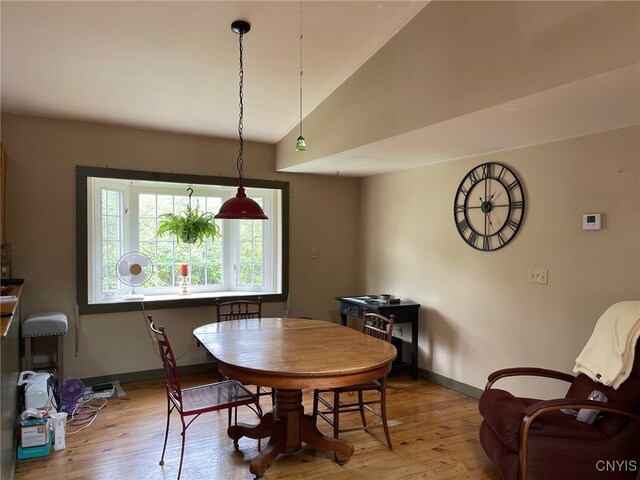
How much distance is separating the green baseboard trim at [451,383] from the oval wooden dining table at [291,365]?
1.40 metres

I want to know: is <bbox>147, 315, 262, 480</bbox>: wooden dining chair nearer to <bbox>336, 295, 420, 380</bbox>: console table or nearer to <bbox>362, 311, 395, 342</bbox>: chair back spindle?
<bbox>362, 311, 395, 342</bbox>: chair back spindle

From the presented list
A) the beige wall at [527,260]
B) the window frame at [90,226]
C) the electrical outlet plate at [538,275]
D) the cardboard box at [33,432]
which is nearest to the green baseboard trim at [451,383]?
the beige wall at [527,260]

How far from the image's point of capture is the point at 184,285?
→ 4.50 meters

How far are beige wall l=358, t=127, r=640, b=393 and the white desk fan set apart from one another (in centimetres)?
247

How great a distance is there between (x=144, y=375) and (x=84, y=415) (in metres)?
0.80

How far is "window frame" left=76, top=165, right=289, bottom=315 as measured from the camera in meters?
3.83

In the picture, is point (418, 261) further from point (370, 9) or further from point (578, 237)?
point (370, 9)

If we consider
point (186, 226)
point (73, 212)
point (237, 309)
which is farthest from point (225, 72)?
point (237, 309)

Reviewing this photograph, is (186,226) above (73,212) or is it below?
below

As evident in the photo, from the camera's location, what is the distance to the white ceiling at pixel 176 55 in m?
2.59

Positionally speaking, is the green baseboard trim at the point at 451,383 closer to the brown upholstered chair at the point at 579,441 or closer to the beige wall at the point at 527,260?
the beige wall at the point at 527,260

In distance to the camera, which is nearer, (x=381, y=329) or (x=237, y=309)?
(x=381, y=329)

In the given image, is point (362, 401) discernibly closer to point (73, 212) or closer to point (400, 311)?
point (400, 311)

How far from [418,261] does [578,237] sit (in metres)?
1.59
